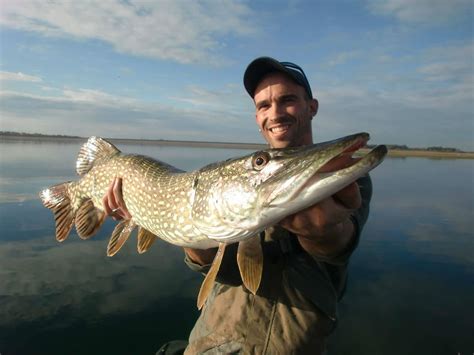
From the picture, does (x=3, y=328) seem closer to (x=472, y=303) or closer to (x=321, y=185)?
(x=321, y=185)

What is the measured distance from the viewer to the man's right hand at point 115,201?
8.59 feet

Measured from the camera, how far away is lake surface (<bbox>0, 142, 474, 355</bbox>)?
335 centimetres

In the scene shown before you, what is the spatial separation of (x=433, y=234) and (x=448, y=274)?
2.06m

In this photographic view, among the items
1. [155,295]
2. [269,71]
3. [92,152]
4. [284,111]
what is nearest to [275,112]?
[284,111]

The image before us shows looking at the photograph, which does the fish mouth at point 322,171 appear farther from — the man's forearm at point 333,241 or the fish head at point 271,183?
the man's forearm at point 333,241

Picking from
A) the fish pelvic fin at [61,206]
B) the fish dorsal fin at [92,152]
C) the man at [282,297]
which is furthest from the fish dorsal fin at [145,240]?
the fish pelvic fin at [61,206]

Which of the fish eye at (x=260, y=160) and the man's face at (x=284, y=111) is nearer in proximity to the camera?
the fish eye at (x=260, y=160)

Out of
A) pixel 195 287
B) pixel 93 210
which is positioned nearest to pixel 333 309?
pixel 93 210

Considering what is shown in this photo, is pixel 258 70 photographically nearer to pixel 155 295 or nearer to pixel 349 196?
pixel 349 196

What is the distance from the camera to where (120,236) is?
8.52 feet

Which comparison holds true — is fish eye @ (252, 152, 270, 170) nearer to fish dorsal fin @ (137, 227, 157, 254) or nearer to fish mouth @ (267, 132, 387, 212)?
fish mouth @ (267, 132, 387, 212)

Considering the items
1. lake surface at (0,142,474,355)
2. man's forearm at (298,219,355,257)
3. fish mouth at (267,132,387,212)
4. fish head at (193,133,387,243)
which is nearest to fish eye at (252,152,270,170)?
fish head at (193,133,387,243)

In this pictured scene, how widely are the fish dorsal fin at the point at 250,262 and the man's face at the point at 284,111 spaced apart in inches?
48.9

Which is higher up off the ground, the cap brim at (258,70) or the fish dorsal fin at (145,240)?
the cap brim at (258,70)
